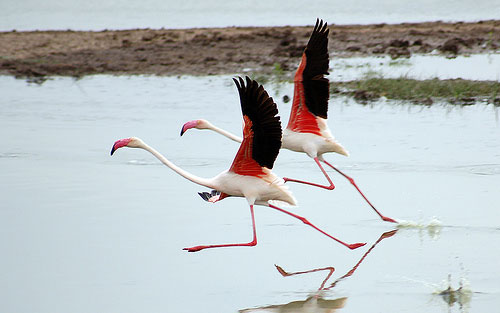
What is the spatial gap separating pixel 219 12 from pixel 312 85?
2942 centimetres

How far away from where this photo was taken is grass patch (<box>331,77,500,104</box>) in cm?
1391

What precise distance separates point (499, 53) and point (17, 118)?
34.0 feet

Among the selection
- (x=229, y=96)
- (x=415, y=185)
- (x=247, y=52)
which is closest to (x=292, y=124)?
(x=415, y=185)

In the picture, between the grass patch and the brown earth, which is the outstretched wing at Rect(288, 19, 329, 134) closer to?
the grass patch

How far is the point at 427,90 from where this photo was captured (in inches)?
559

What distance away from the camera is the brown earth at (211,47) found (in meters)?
18.9

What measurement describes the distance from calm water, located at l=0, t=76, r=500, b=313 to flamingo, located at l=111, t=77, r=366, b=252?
0.37 m

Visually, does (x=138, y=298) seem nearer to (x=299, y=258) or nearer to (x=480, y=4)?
(x=299, y=258)

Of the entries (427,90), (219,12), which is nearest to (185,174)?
(427,90)

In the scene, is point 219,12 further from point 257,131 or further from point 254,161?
point 257,131

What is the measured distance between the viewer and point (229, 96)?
51.1 ft

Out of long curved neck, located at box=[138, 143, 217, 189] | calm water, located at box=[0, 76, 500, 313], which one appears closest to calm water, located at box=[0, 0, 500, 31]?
calm water, located at box=[0, 76, 500, 313]

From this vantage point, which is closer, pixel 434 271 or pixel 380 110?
pixel 434 271

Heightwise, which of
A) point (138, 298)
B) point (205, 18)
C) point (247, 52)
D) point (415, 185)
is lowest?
point (138, 298)
